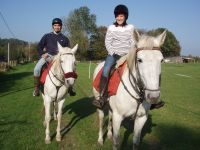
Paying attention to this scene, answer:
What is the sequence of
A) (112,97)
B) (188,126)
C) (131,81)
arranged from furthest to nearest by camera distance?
(188,126) → (112,97) → (131,81)

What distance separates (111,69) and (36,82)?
2.90 m

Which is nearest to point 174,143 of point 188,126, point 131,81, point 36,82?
point 188,126

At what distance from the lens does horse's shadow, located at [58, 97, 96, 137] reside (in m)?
9.01

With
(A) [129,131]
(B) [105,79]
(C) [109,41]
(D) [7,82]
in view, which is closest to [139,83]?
(B) [105,79]

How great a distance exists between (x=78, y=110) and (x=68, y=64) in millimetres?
5083

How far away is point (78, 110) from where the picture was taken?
1148cm

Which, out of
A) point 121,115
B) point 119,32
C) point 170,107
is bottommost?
point 170,107

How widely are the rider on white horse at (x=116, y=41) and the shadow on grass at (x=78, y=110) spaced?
96.2 inches

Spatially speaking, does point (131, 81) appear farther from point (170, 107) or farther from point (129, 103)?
point (170, 107)

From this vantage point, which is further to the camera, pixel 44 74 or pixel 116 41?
pixel 44 74

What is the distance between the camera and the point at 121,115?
5777 millimetres

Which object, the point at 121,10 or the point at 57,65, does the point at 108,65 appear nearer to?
the point at 121,10

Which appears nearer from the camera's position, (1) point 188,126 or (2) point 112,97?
(2) point 112,97

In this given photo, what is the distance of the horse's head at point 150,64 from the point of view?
173 inches
